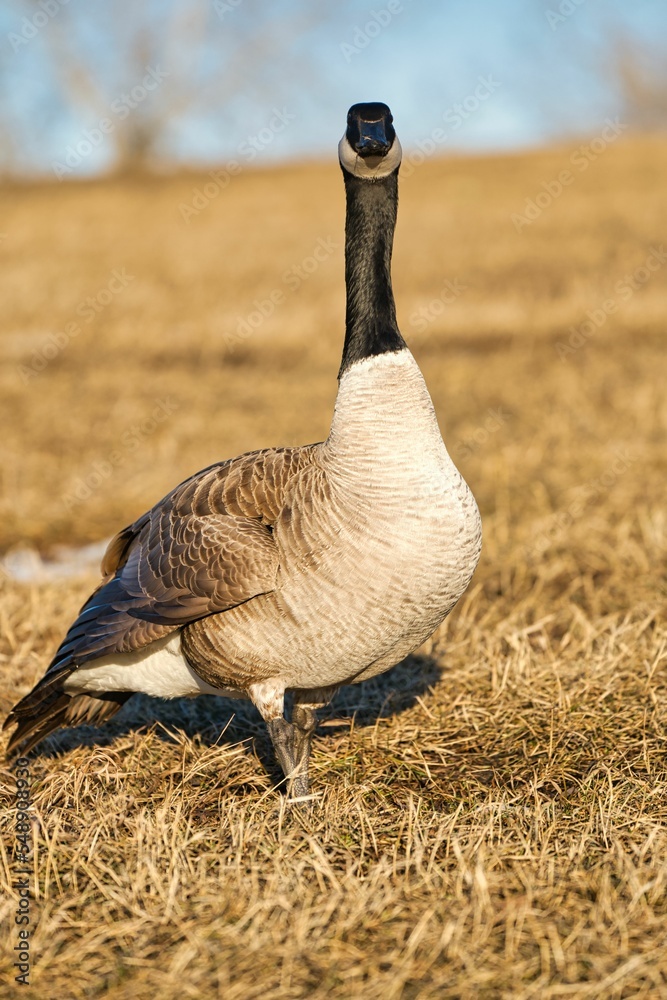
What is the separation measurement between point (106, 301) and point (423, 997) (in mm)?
18444

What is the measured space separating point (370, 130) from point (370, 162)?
0.50 feet

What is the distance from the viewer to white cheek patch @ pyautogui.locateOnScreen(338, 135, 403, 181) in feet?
13.2

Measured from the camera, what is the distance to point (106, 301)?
19.9 metres

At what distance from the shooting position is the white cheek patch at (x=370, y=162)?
402cm

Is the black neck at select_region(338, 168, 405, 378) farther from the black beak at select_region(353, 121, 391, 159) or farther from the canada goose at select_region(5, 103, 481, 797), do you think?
the black beak at select_region(353, 121, 391, 159)

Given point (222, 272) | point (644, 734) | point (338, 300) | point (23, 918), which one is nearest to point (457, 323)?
point (338, 300)

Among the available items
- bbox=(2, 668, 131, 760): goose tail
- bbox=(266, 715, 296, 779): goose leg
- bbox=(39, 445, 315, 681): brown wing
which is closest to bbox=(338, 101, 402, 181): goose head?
bbox=(39, 445, 315, 681): brown wing

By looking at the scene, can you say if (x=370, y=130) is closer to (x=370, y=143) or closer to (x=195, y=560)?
(x=370, y=143)

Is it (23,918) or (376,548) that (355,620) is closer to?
(376,548)

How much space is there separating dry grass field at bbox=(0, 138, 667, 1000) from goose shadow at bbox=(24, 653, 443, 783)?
22mm

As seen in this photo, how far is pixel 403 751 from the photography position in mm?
4641

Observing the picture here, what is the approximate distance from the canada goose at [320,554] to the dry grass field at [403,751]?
0.50 meters

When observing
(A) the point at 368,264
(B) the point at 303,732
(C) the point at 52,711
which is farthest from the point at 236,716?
(A) the point at 368,264

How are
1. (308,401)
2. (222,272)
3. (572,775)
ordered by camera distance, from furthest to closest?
(222,272) → (308,401) → (572,775)
